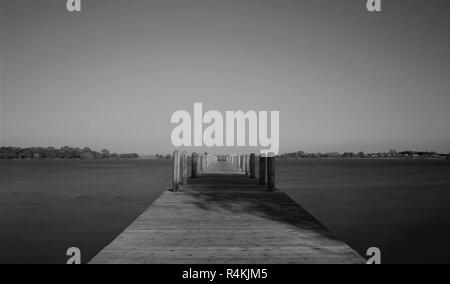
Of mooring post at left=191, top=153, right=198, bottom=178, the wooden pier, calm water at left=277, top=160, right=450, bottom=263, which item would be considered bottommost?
calm water at left=277, top=160, right=450, bottom=263

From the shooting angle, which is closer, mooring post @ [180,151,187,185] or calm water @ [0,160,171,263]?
calm water @ [0,160,171,263]

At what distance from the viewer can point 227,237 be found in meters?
6.79

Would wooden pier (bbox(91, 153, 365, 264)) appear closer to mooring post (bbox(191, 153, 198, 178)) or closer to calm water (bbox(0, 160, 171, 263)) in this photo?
calm water (bbox(0, 160, 171, 263))

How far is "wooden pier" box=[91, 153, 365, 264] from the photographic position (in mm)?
5496

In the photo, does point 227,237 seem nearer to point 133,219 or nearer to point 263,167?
point 263,167

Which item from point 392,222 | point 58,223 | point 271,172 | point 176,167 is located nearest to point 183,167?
point 176,167

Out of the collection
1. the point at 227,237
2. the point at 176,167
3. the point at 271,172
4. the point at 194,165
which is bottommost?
the point at 227,237

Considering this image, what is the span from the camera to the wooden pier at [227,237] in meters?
5.50

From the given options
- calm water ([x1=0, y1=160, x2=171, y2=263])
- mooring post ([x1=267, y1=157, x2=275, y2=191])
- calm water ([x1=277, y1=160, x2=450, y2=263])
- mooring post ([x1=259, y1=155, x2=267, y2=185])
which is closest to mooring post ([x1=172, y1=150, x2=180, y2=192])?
calm water ([x1=0, y1=160, x2=171, y2=263])

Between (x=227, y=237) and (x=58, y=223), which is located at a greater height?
(x=227, y=237)

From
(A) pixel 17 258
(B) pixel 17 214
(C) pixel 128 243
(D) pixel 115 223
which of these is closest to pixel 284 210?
(C) pixel 128 243

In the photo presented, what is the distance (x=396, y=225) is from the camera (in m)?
15.8
